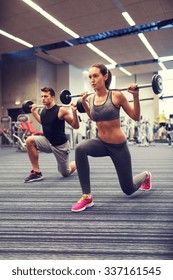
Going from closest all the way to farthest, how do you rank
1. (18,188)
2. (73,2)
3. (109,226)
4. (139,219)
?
(109,226) → (139,219) → (18,188) → (73,2)

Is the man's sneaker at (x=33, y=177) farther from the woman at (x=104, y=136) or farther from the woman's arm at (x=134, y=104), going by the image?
the woman's arm at (x=134, y=104)

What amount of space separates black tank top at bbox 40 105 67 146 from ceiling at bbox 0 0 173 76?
4.17m

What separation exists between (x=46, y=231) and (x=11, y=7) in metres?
6.23

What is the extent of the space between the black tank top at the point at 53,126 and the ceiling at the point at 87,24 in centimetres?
417

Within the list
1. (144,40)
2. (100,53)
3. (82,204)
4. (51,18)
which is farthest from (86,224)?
(100,53)

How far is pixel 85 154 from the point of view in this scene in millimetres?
1897

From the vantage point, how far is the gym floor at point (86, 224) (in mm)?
1214

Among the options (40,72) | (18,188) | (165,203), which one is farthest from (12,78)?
(165,203)

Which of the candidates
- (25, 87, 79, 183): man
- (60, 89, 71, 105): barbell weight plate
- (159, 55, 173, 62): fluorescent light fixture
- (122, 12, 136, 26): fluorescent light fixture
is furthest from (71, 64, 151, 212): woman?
(159, 55, 173, 62): fluorescent light fixture

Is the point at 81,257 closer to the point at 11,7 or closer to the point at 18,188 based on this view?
the point at 18,188

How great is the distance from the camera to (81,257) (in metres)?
1.16

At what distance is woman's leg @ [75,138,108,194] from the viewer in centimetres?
189

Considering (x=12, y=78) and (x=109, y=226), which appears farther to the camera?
(x=12, y=78)
